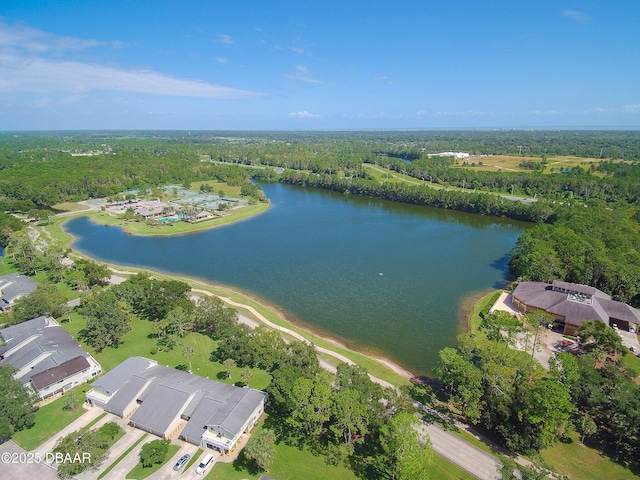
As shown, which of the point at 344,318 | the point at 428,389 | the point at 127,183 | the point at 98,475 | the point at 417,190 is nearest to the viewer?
the point at 98,475

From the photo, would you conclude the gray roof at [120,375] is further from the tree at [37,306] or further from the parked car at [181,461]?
the tree at [37,306]

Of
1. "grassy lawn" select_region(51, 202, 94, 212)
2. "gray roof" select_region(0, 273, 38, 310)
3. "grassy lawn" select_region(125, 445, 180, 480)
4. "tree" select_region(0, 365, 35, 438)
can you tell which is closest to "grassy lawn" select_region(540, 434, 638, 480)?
"grassy lawn" select_region(125, 445, 180, 480)

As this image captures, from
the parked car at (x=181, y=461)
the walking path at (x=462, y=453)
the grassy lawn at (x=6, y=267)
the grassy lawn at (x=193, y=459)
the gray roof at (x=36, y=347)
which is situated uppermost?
the gray roof at (x=36, y=347)

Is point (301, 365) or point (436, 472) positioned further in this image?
point (301, 365)

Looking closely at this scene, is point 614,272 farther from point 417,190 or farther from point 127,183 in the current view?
point 127,183

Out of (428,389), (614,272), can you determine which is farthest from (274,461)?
(614,272)

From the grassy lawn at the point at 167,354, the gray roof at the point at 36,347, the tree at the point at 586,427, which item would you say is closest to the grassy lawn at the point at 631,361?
the tree at the point at 586,427
